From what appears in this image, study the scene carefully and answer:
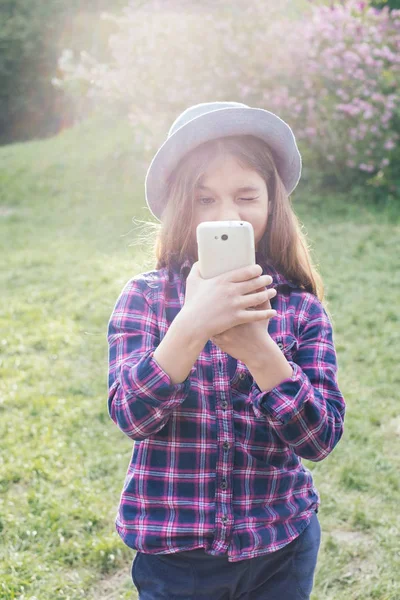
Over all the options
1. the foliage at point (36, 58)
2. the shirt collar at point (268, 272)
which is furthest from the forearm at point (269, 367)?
the foliage at point (36, 58)

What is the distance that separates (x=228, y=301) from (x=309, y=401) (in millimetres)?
243

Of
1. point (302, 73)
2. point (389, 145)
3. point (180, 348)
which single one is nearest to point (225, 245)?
point (180, 348)

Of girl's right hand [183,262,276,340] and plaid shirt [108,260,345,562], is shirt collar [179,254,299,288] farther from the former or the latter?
girl's right hand [183,262,276,340]

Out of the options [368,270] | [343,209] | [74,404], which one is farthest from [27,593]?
[343,209]

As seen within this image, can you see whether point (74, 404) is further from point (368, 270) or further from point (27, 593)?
point (368, 270)

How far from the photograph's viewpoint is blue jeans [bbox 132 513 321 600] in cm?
128

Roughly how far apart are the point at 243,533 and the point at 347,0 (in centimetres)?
814

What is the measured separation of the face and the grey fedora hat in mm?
60

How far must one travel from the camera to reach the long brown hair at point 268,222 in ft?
4.36

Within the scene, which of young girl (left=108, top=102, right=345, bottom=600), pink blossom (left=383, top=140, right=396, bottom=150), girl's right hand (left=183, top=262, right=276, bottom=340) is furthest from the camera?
pink blossom (left=383, top=140, right=396, bottom=150)

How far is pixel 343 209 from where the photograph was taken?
23.3ft

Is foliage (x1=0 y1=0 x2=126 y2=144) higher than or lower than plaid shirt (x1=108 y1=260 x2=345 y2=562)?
higher

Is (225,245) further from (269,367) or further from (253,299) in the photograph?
(269,367)

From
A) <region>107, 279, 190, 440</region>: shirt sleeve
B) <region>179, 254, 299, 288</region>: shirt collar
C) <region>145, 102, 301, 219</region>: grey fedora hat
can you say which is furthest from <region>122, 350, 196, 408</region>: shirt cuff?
<region>145, 102, 301, 219</region>: grey fedora hat
